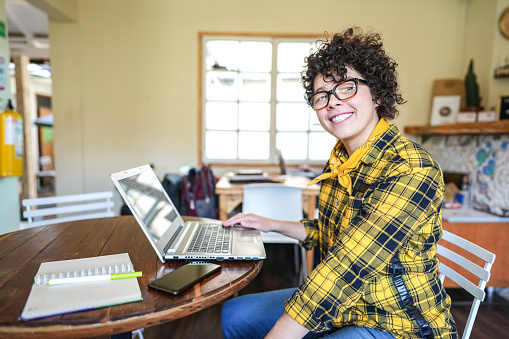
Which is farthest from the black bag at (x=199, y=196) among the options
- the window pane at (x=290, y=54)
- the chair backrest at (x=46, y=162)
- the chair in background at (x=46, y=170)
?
the chair backrest at (x=46, y=162)

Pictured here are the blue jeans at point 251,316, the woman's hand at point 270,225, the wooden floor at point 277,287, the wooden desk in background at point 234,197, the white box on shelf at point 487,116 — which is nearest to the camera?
the blue jeans at point 251,316

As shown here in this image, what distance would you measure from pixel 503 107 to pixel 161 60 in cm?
324

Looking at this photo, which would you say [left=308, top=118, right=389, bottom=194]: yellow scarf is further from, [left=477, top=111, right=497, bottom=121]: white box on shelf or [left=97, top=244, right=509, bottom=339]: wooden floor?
[left=477, top=111, right=497, bottom=121]: white box on shelf

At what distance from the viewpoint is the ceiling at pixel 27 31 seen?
419 cm

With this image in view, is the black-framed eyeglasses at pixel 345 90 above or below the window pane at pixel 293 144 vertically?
above

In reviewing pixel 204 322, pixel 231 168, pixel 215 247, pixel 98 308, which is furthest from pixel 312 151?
pixel 98 308

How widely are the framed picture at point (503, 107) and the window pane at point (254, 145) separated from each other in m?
2.16

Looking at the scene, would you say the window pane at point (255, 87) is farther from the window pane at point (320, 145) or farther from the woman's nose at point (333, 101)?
the woman's nose at point (333, 101)

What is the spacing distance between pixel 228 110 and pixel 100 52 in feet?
4.98

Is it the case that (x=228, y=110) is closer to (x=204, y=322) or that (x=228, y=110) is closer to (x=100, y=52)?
(x=100, y=52)

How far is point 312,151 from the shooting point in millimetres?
3816

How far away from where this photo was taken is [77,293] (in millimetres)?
745

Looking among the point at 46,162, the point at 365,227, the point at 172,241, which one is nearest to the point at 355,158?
the point at 365,227

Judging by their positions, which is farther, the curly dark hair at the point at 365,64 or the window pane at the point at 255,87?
the window pane at the point at 255,87
